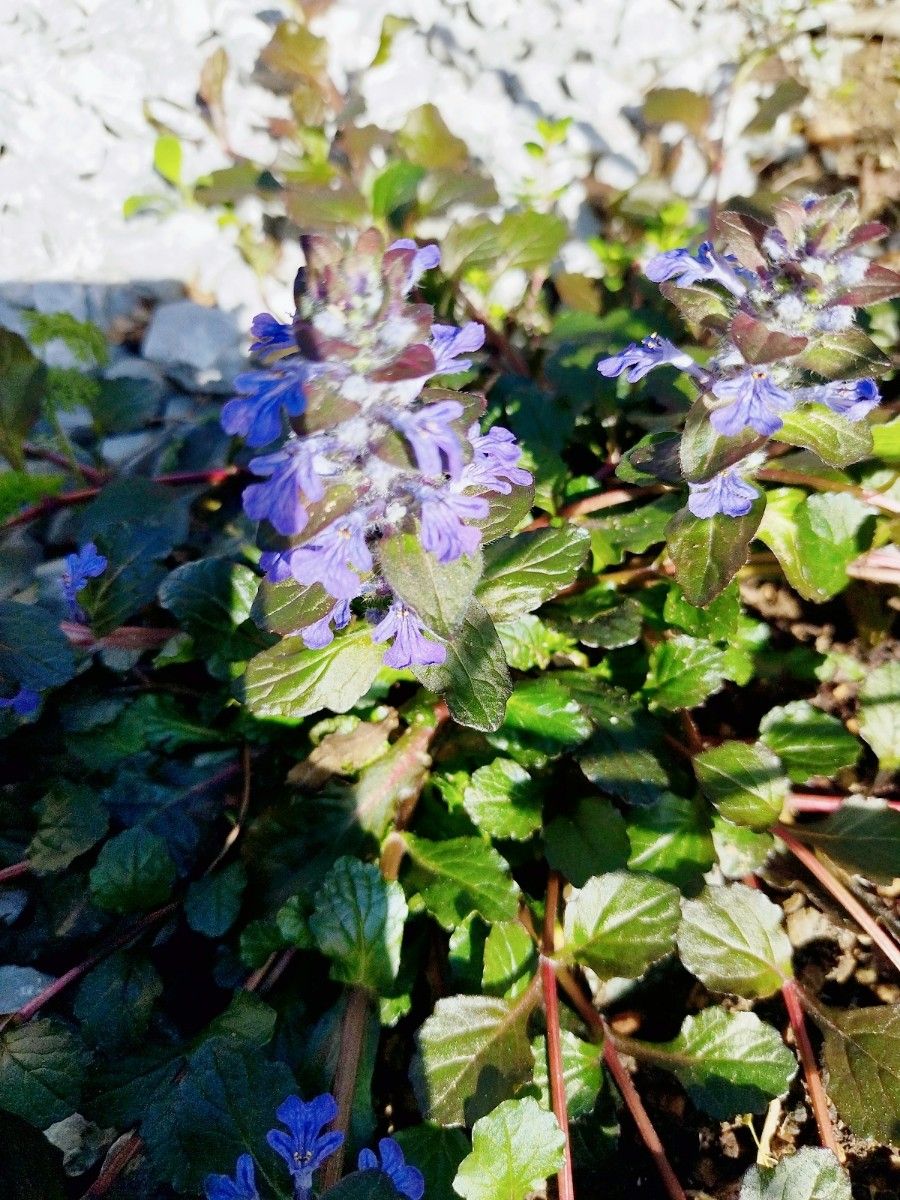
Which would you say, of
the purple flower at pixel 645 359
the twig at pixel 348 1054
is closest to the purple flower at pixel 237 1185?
the twig at pixel 348 1054

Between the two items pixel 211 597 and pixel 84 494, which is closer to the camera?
pixel 211 597

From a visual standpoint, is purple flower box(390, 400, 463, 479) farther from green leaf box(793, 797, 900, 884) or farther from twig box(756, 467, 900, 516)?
green leaf box(793, 797, 900, 884)

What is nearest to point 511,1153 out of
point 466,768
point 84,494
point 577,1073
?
point 577,1073

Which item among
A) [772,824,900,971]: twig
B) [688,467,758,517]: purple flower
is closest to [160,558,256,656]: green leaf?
[688,467,758,517]: purple flower

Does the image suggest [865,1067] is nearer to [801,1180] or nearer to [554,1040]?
[801,1180]

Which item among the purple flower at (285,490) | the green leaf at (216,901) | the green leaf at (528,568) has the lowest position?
the green leaf at (216,901)

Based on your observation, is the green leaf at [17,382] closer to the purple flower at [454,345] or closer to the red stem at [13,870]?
the red stem at [13,870]
